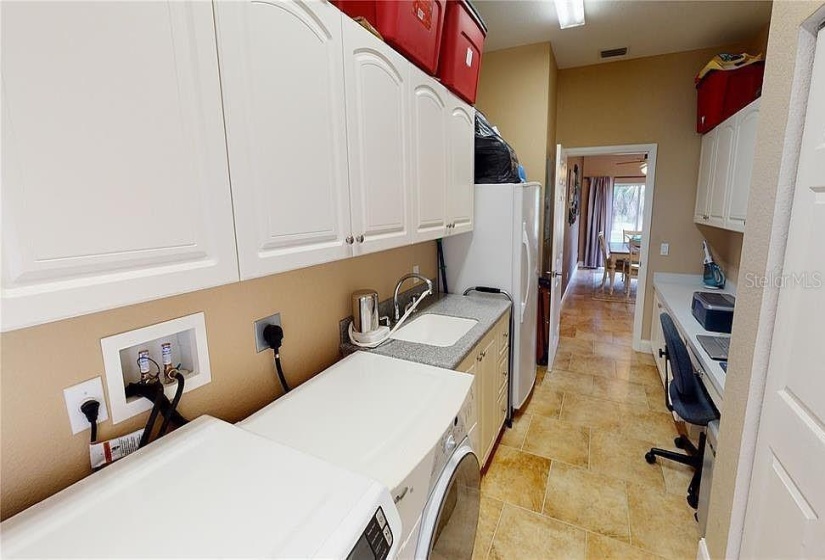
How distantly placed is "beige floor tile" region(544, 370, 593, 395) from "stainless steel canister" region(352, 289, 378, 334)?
2.18 m

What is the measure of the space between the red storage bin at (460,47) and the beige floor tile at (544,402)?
2.25m

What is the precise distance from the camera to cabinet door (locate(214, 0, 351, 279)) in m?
0.89

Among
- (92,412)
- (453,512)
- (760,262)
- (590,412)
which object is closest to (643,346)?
(590,412)

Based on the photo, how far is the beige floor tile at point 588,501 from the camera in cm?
185

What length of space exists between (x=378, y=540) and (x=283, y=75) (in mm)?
1109

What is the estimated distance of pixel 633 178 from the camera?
8.52 m

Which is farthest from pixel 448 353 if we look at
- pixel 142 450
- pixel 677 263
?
pixel 677 263

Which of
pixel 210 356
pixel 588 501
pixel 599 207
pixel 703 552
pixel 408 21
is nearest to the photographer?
pixel 210 356

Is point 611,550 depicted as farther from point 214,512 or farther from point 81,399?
point 81,399

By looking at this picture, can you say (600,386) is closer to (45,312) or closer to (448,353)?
(448,353)

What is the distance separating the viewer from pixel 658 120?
11.7ft

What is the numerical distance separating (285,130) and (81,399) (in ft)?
2.67

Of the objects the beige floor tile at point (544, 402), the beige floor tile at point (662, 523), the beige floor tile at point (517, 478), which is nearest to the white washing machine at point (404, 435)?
the beige floor tile at point (517, 478)

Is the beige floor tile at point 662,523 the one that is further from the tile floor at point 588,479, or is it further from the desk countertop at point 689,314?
the desk countertop at point 689,314
